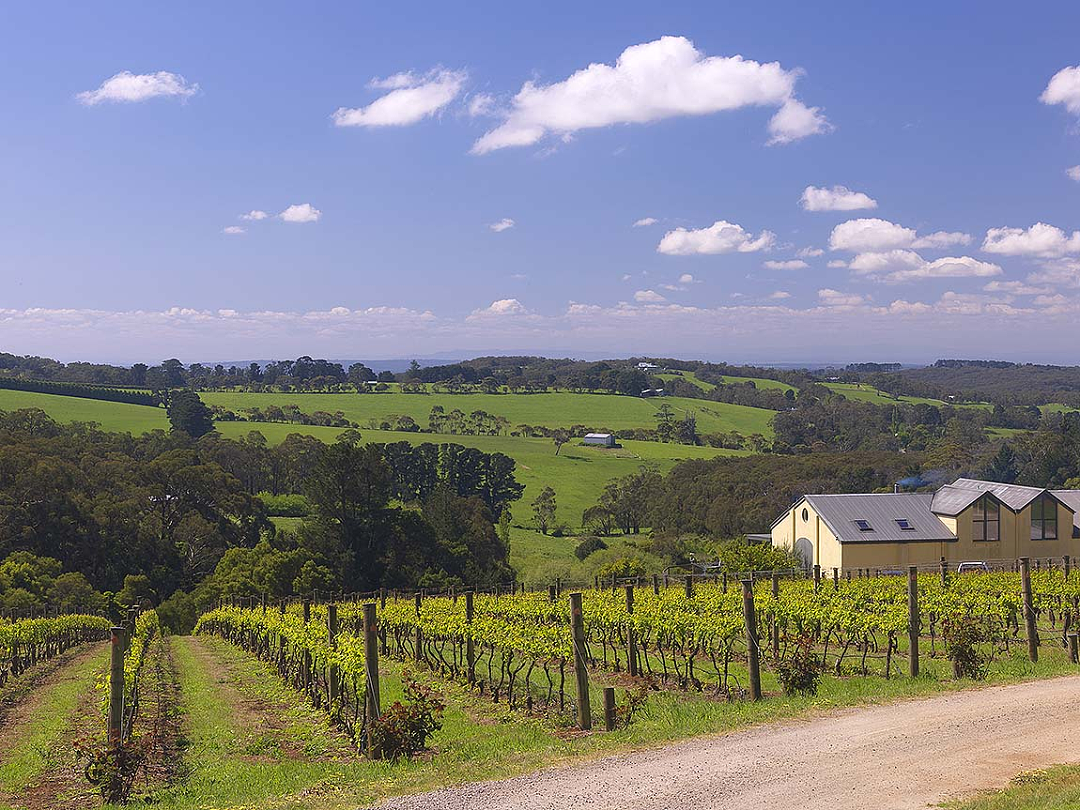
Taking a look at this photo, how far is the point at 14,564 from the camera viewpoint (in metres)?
50.3

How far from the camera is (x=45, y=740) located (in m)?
13.5

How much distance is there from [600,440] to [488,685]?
105781 millimetres

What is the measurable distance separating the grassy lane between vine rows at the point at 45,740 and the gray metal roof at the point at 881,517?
1153 inches

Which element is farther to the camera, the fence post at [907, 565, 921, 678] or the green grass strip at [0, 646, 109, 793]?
the fence post at [907, 565, 921, 678]

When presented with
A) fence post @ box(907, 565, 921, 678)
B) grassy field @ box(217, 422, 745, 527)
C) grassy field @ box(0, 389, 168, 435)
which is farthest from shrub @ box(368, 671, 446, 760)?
grassy field @ box(0, 389, 168, 435)

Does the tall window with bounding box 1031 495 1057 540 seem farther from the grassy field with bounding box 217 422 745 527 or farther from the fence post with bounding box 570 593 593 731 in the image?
the grassy field with bounding box 217 422 745 527

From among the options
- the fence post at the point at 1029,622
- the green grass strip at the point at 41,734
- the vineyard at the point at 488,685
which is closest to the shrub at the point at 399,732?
the vineyard at the point at 488,685

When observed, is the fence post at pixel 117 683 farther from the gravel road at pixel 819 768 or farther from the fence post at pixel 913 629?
the fence post at pixel 913 629

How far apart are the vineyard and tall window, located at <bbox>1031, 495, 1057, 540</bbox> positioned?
20.4 m

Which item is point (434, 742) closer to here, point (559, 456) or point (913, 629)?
point (913, 629)

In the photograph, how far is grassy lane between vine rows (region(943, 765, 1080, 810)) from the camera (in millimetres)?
7523

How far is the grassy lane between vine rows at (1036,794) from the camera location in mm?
7523

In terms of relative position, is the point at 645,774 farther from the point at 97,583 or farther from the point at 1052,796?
the point at 97,583

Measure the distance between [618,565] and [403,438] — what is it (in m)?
69.2
